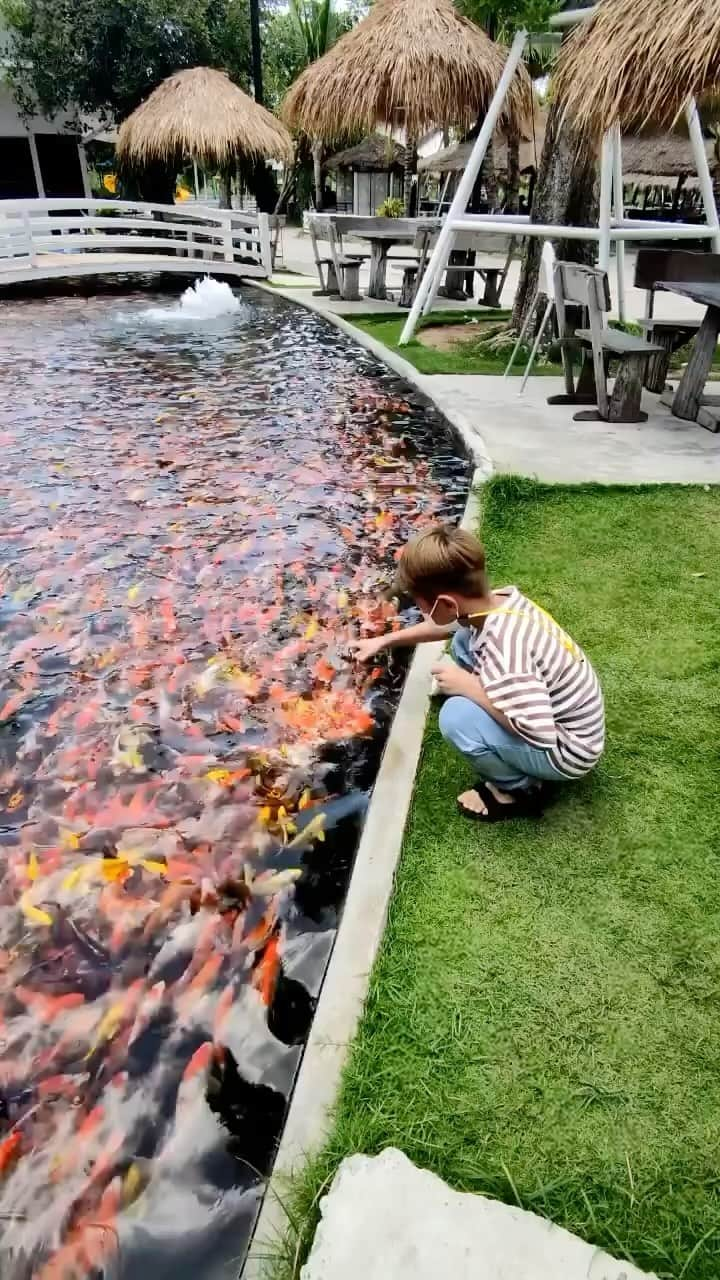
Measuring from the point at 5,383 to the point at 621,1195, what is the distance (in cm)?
1080

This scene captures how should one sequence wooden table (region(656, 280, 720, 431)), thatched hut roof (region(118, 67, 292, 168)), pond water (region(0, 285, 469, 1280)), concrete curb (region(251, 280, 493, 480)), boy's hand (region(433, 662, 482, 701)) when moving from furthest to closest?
thatched hut roof (region(118, 67, 292, 168))
wooden table (region(656, 280, 720, 431))
concrete curb (region(251, 280, 493, 480))
boy's hand (region(433, 662, 482, 701))
pond water (region(0, 285, 469, 1280))

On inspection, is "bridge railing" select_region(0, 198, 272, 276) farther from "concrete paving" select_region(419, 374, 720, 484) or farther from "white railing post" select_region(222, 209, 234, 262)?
"concrete paving" select_region(419, 374, 720, 484)

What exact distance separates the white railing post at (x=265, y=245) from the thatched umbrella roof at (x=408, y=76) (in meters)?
4.22

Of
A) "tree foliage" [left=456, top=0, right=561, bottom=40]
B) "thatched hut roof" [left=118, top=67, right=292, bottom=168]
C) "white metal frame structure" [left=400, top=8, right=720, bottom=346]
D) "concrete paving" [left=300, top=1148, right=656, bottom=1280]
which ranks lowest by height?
"concrete paving" [left=300, top=1148, right=656, bottom=1280]

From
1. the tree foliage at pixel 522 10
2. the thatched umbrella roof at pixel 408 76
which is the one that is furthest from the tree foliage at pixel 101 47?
the tree foliage at pixel 522 10

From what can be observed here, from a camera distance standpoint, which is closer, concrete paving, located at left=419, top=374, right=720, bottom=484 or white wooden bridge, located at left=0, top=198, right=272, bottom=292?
concrete paving, located at left=419, top=374, right=720, bottom=484

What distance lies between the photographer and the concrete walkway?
22.1 feet

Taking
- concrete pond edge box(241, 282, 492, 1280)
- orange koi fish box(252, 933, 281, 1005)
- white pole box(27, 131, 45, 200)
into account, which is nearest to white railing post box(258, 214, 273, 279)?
white pole box(27, 131, 45, 200)

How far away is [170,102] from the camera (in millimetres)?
20469

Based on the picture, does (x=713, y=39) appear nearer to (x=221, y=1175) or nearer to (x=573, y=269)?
(x=573, y=269)

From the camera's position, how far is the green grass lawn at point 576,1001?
200 cm

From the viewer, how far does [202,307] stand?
16.4 meters

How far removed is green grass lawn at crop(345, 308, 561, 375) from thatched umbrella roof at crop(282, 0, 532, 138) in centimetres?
326

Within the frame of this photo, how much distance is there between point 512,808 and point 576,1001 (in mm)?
821
